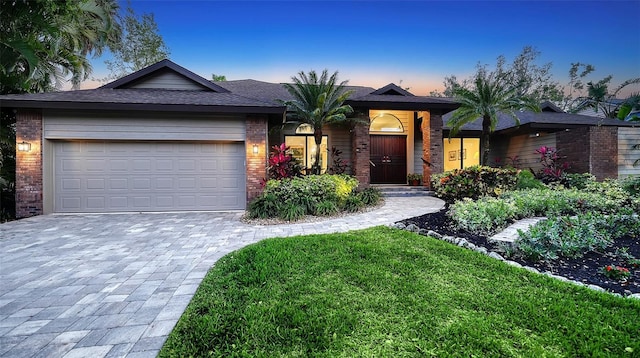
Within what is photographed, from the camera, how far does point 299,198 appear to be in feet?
22.3

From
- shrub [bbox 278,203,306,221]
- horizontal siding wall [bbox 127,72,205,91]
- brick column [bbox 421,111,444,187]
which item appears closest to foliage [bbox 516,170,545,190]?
brick column [bbox 421,111,444,187]

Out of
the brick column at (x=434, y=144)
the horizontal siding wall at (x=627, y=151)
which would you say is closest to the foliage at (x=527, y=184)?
the brick column at (x=434, y=144)

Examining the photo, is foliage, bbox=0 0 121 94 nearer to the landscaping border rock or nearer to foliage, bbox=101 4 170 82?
foliage, bbox=101 4 170 82

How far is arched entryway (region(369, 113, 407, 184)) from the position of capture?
11602mm

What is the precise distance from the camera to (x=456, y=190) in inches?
333

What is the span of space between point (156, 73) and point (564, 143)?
47.2 feet

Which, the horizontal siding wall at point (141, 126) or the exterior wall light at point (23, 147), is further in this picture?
the horizontal siding wall at point (141, 126)

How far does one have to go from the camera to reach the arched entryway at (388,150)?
11602mm

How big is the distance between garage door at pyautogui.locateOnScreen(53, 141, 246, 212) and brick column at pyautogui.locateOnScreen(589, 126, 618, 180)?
11.3 m

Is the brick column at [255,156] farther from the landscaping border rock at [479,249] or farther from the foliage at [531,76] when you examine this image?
the foliage at [531,76]

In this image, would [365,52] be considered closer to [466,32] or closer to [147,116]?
[466,32]

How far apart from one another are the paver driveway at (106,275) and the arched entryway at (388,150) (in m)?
5.18

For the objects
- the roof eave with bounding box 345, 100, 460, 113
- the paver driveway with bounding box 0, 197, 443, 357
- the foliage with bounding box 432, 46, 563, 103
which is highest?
the foliage with bounding box 432, 46, 563, 103

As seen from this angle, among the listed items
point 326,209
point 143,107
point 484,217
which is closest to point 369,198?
point 326,209
